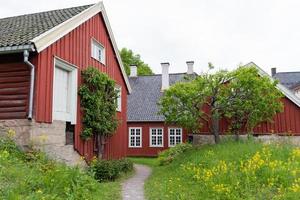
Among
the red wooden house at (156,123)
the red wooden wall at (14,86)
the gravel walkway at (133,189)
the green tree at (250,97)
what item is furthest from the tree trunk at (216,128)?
the red wooden wall at (14,86)

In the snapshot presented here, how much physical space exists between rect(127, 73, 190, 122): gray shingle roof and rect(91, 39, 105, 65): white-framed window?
37.9 ft

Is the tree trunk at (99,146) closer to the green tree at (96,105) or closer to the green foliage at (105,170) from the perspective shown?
the green tree at (96,105)

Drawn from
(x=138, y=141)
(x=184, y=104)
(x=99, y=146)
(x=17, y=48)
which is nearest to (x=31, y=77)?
(x=17, y=48)

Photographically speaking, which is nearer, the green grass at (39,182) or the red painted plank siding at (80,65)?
the green grass at (39,182)

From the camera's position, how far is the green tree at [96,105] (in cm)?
1406

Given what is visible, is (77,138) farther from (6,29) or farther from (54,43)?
(6,29)

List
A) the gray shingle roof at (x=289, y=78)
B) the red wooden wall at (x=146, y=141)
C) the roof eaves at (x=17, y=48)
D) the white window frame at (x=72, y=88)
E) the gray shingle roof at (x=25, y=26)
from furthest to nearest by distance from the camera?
the gray shingle roof at (x=289, y=78) → the red wooden wall at (x=146, y=141) → the white window frame at (x=72, y=88) → the gray shingle roof at (x=25, y=26) → the roof eaves at (x=17, y=48)

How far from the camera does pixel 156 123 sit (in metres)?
28.2

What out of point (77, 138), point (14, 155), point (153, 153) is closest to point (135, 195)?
point (14, 155)

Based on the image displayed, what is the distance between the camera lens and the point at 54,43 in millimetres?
12250

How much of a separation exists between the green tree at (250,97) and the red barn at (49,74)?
21.4 ft

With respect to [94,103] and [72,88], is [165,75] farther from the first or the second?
[72,88]

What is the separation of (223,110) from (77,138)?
25.0 feet

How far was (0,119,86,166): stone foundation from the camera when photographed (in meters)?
10.7
